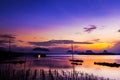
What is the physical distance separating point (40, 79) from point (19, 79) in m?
5.83

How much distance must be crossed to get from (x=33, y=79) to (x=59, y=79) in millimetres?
3885

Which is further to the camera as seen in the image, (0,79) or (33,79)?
(33,79)

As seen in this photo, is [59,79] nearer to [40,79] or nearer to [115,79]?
[40,79]

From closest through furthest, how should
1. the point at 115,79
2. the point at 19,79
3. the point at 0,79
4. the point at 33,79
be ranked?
the point at 0,79, the point at 19,79, the point at 33,79, the point at 115,79

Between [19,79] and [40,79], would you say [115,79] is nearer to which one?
[40,79]

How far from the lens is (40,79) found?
1186 inches

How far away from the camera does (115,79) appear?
36.8 m

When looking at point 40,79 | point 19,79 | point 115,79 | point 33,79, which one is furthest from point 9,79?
point 115,79

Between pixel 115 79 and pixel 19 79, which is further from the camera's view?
pixel 115 79

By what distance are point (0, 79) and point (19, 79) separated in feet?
8.35

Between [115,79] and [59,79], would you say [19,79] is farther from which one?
[115,79]

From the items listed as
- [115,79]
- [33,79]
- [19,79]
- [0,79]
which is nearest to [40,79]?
[33,79]

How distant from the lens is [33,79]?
28375 millimetres

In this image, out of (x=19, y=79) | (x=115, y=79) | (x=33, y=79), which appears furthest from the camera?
(x=115, y=79)
